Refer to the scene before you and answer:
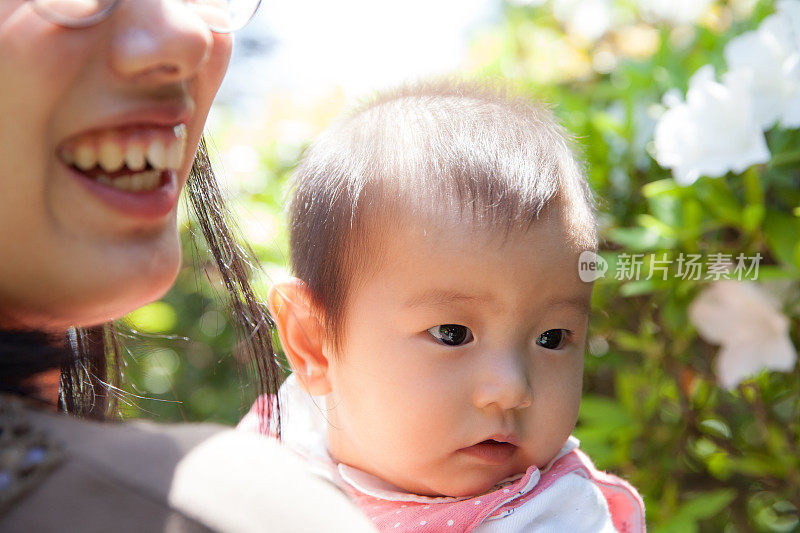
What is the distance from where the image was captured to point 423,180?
4.65 feet

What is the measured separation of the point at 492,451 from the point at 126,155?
30.0 inches

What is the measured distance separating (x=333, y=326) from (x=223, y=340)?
248 cm

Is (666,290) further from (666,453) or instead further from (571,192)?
(571,192)

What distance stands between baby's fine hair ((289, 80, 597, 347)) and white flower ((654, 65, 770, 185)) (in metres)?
0.60

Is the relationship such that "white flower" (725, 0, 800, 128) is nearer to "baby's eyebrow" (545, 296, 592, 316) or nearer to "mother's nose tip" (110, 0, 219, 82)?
"baby's eyebrow" (545, 296, 592, 316)

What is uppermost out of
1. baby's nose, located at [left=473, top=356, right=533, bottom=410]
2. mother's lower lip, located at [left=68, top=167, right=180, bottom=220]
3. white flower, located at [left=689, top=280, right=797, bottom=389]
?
mother's lower lip, located at [left=68, top=167, right=180, bottom=220]

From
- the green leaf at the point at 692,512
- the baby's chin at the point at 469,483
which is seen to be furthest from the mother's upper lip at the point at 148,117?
the green leaf at the point at 692,512

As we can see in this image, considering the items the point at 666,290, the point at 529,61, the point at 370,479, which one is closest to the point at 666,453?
the point at 666,290

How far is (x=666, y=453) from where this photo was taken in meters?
2.54

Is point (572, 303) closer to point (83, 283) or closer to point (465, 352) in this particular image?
point (465, 352)

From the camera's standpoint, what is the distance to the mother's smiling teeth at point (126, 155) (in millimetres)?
925

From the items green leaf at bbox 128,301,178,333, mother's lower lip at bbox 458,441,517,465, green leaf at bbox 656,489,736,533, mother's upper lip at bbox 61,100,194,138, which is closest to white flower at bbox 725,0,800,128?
green leaf at bbox 656,489,736,533

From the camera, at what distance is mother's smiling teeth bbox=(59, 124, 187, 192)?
0.92m

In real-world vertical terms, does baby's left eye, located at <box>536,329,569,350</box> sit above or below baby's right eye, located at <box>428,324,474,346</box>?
below
